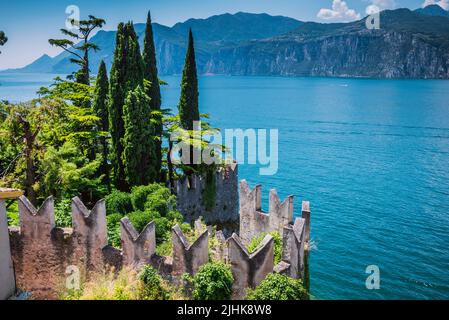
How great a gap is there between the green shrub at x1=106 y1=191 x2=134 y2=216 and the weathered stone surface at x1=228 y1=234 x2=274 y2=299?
10.2 m

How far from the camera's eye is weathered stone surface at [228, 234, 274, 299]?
1295cm

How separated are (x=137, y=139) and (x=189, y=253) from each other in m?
13.9

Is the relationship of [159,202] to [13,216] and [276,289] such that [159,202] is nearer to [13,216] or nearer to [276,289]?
[13,216]

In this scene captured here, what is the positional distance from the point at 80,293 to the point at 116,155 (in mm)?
14377

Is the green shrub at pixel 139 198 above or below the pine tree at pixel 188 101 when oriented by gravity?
below

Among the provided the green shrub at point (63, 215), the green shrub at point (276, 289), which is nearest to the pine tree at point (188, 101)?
the green shrub at point (63, 215)

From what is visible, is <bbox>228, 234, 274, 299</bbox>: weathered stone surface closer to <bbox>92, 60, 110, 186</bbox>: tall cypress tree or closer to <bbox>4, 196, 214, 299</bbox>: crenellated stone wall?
<bbox>4, 196, 214, 299</bbox>: crenellated stone wall

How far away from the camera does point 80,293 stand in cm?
1354

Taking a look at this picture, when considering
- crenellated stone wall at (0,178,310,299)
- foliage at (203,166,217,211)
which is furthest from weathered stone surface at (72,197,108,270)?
foliage at (203,166,217,211)

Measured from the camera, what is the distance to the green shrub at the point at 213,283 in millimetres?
12859

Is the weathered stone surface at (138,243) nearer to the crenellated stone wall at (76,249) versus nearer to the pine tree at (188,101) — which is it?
the crenellated stone wall at (76,249)

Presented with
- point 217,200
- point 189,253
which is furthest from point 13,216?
point 217,200

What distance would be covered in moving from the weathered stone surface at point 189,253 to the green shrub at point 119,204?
8.71 metres
